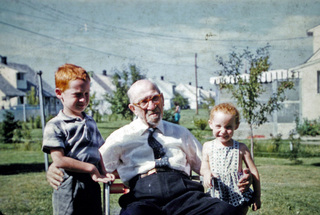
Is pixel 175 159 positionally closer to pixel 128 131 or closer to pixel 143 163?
pixel 143 163

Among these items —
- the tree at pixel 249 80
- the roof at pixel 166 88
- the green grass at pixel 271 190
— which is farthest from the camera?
the roof at pixel 166 88

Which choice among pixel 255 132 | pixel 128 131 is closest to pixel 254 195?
pixel 128 131

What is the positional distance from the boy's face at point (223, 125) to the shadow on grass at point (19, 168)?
7.29 m

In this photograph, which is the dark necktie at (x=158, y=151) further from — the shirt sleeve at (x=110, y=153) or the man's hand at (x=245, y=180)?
the man's hand at (x=245, y=180)

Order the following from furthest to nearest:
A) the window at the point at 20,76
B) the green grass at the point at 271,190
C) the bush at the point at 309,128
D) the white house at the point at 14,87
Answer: the window at the point at 20,76 < the white house at the point at 14,87 < the bush at the point at 309,128 < the green grass at the point at 271,190

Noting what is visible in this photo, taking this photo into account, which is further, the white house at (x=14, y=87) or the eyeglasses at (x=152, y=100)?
the white house at (x=14, y=87)

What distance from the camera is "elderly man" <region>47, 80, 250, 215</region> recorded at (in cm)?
265

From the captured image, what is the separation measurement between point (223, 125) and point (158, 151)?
1.94ft

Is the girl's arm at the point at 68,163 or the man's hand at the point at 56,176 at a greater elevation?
the girl's arm at the point at 68,163

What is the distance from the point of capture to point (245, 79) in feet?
26.1

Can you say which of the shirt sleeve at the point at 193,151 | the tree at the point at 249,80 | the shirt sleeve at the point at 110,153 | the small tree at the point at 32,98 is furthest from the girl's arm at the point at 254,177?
the small tree at the point at 32,98

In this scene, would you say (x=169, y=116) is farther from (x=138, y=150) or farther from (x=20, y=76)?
(x=20, y=76)

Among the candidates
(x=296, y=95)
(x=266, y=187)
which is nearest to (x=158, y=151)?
(x=266, y=187)

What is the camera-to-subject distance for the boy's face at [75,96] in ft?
8.43
